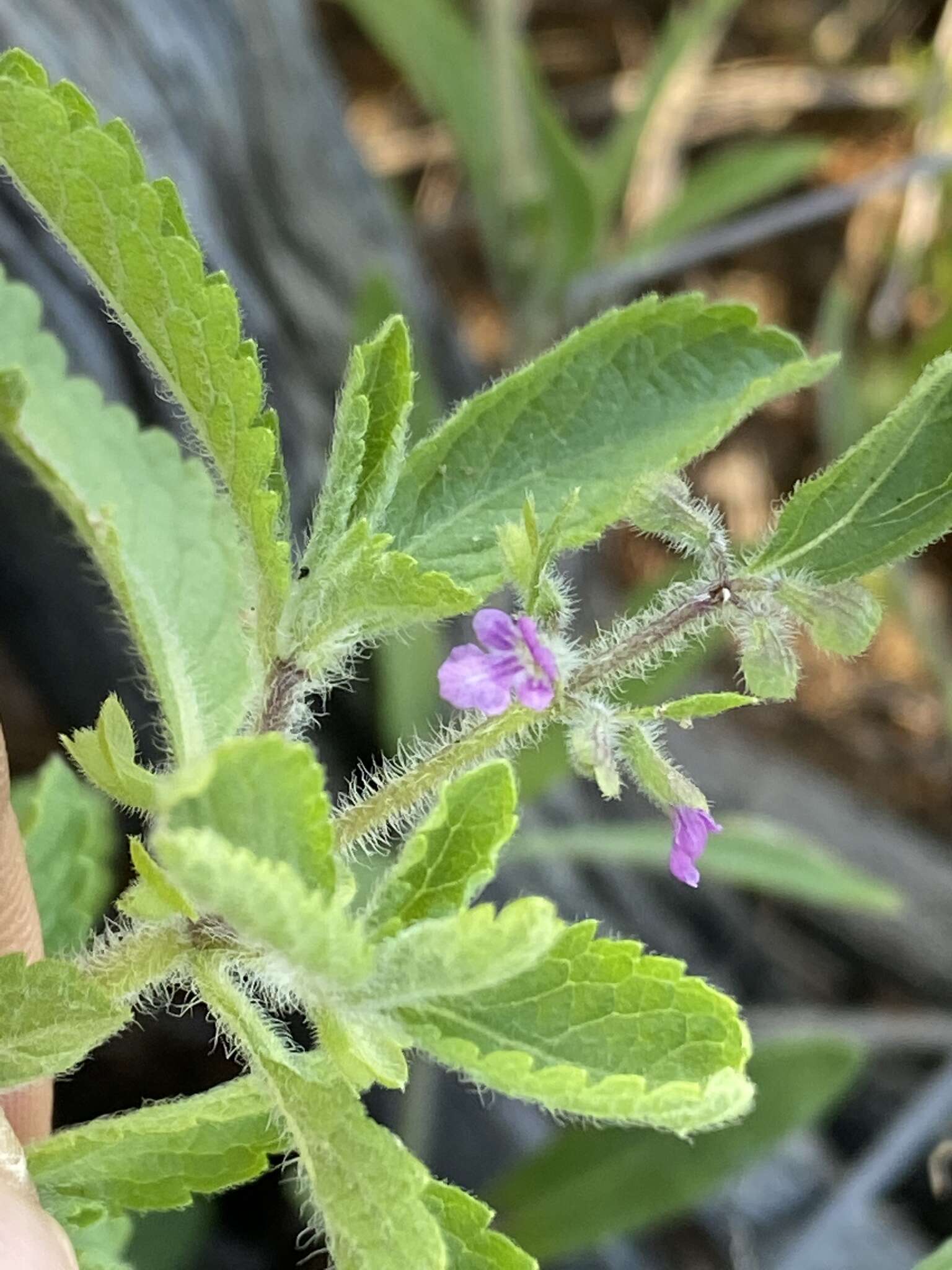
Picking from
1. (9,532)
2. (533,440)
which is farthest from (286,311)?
(533,440)

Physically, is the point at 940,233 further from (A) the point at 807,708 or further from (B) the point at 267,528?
(B) the point at 267,528

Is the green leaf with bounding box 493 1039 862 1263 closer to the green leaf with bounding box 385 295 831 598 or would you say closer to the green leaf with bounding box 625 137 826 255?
the green leaf with bounding box 385 295 831 598

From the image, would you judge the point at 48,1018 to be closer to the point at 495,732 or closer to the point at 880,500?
the point at 495,732

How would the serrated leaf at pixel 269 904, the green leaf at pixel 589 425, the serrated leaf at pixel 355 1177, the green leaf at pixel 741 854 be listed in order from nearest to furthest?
1. the serrated leaf at pixel 269 904
2. the serrated leaf at pixel 355 1177
3. the green leaf at pixel 589 425
4. the green leaf at pixel 741 854

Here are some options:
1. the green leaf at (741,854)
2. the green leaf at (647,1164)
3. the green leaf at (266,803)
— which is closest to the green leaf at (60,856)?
the green leaf at (266,803)

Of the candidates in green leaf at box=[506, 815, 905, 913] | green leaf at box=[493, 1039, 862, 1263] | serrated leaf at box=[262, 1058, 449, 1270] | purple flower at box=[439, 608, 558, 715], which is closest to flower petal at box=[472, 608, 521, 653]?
purple flower at box=[439, 608, 558, 715]

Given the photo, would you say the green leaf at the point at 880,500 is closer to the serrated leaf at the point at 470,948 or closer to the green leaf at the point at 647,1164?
the serrated leaf at the point at 470,948
